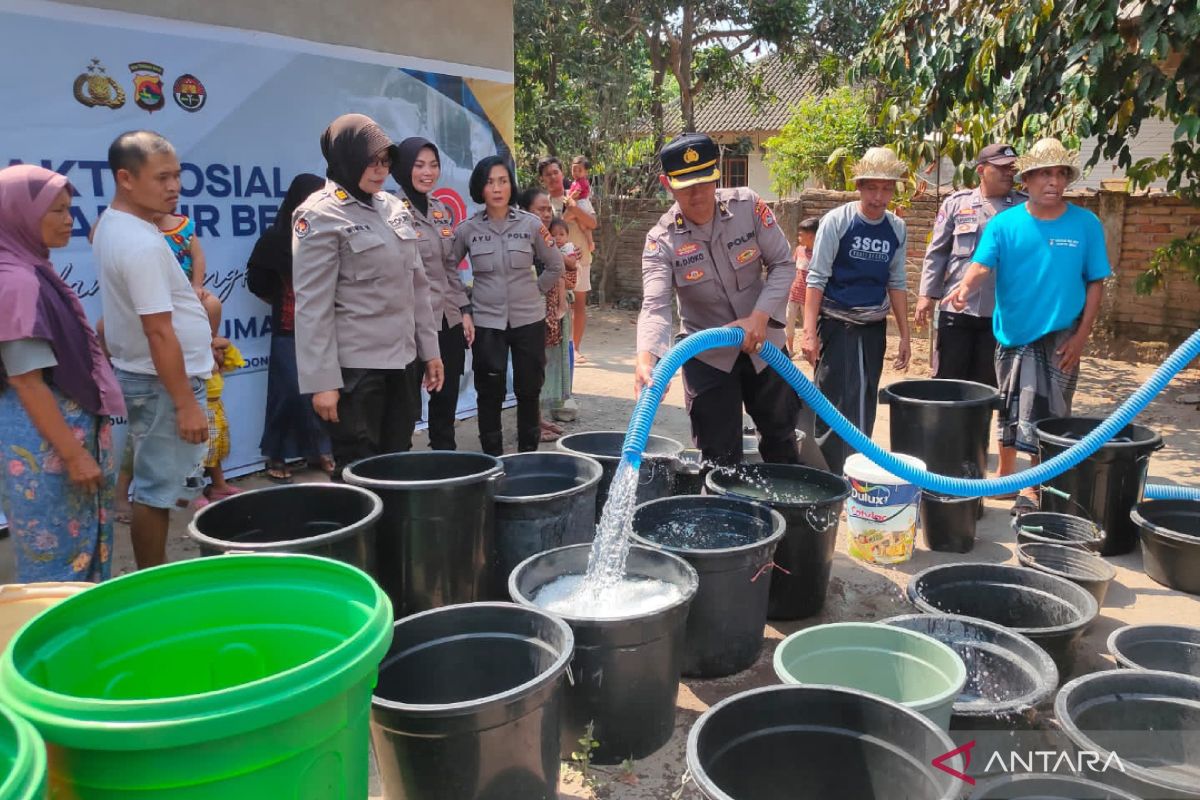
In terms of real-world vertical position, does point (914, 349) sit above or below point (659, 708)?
above

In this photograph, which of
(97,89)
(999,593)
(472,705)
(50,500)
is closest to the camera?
(472,705)

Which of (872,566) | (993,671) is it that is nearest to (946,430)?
(872,566)

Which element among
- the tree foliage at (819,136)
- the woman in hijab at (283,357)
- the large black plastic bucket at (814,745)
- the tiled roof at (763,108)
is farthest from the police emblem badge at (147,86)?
the tiled roof at (763,108)

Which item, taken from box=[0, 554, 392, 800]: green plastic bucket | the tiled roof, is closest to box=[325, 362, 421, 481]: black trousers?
box=[0, 554, 392, 800]: green plastic bucket

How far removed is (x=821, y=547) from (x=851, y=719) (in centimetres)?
135

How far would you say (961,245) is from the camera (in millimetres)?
4934

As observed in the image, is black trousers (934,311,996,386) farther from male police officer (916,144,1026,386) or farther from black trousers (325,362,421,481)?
black trousers (325,362,421,481)

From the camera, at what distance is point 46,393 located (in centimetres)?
265

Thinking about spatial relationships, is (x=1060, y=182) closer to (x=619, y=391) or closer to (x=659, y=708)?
(x=659, y=708)

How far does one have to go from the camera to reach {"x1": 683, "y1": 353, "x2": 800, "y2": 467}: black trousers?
379 cm

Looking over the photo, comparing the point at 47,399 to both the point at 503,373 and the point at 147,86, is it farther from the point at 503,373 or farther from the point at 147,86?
the point at 503,373

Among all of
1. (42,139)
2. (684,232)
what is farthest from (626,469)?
(42,139)

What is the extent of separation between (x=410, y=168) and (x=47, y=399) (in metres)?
2.30

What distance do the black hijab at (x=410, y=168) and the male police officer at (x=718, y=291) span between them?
1467 mm
